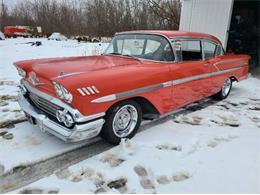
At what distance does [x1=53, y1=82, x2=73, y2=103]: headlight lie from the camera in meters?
2.56

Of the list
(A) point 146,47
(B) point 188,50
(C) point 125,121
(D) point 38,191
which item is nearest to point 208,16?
(B) point 188,50

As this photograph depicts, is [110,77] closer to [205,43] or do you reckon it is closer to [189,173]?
[189,173]

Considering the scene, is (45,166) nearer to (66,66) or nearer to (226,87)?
(66,66)

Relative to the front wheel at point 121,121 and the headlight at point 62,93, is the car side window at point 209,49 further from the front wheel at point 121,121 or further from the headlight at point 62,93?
the headlight at point 62,93

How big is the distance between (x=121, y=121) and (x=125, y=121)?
8cm

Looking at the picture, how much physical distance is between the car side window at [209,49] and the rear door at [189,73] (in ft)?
0.42

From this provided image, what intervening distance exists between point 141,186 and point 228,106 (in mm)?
3395

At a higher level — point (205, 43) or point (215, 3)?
point (215, 3)

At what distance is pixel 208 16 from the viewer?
862 centimetres

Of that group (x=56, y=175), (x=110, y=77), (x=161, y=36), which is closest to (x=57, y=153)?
(x=56, y=175)

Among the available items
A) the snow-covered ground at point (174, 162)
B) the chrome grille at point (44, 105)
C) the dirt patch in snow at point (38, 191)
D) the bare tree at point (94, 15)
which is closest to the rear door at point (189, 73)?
the snow-covered ground at point (174, 162)

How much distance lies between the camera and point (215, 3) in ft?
27.4

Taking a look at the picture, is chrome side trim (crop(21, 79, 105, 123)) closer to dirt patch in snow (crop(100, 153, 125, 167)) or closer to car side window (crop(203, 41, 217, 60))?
dirt patch in snow (crop(100, 153, 125, 167))

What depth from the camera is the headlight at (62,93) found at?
2562 mm
